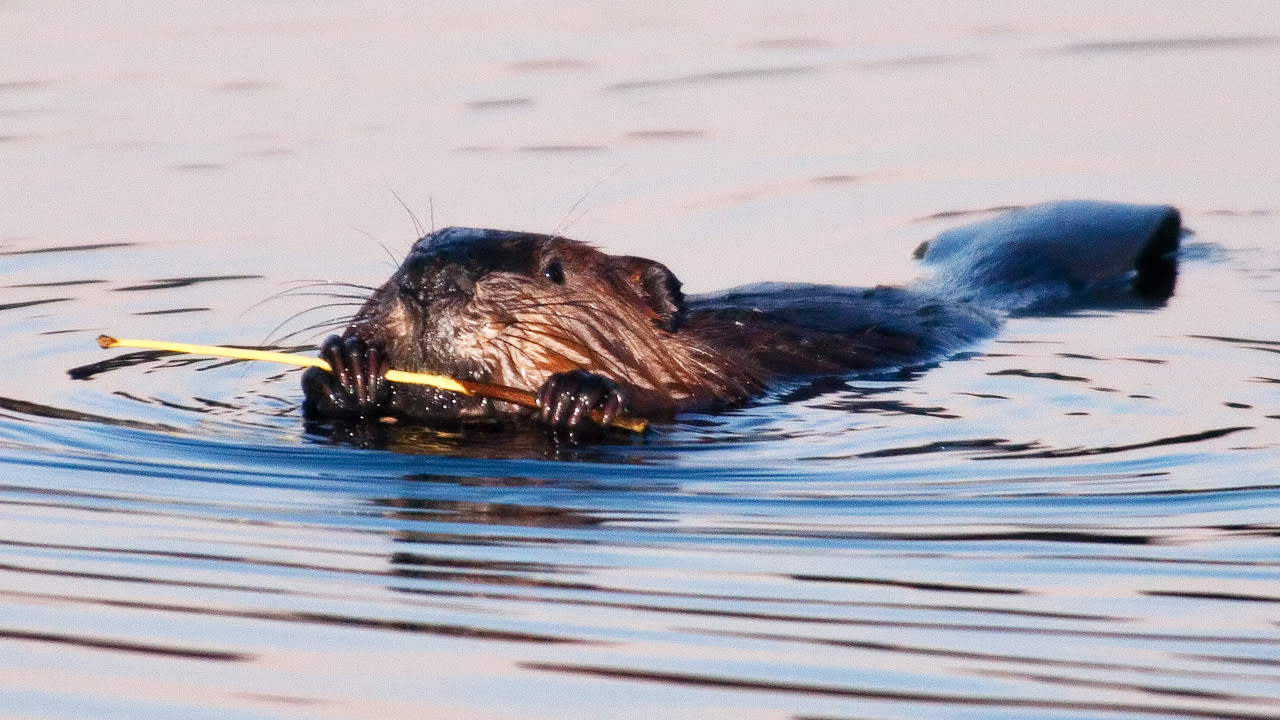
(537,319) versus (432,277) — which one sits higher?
(432,277)

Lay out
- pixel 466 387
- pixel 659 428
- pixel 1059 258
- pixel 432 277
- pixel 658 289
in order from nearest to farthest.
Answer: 1. pixel 432 277
2. pixel 466 387
3. pixel 659 428
4. pixel 658 289
5. pixel 1059 258

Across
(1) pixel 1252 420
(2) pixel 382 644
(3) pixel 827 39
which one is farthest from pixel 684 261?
(2) pixel 382 644

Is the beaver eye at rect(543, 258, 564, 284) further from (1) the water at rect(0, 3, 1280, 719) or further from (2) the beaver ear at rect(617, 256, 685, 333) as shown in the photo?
(1) the water at rect(0, 3, 1280, 719)

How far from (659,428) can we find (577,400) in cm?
40

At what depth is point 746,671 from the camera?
3.98 m

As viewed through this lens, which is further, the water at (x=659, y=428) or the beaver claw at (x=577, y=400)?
the beaver claw at (x=577, y=400)

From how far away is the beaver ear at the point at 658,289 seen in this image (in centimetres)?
698

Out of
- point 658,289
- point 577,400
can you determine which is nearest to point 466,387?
point 577,400

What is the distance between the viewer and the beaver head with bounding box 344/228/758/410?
6301mm

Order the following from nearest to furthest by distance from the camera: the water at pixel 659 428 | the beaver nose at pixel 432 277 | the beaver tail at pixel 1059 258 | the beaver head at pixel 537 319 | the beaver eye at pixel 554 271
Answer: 1. the water at pixel 659 428
2. the beaver nose at pixel 432 277
3. the beaver head at pixel 537 319
4. the beaver eye at pixel 554 271
5. the beaver tail at pixel 1059 258

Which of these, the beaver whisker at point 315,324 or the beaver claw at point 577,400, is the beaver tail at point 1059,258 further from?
the beaver claw at point 577,400

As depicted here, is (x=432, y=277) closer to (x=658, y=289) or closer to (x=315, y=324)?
Answer: (x=658, y=289)

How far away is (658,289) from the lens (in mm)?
6984

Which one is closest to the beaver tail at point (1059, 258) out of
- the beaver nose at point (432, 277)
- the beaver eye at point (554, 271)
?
the beaver eye at point (554, 271)
